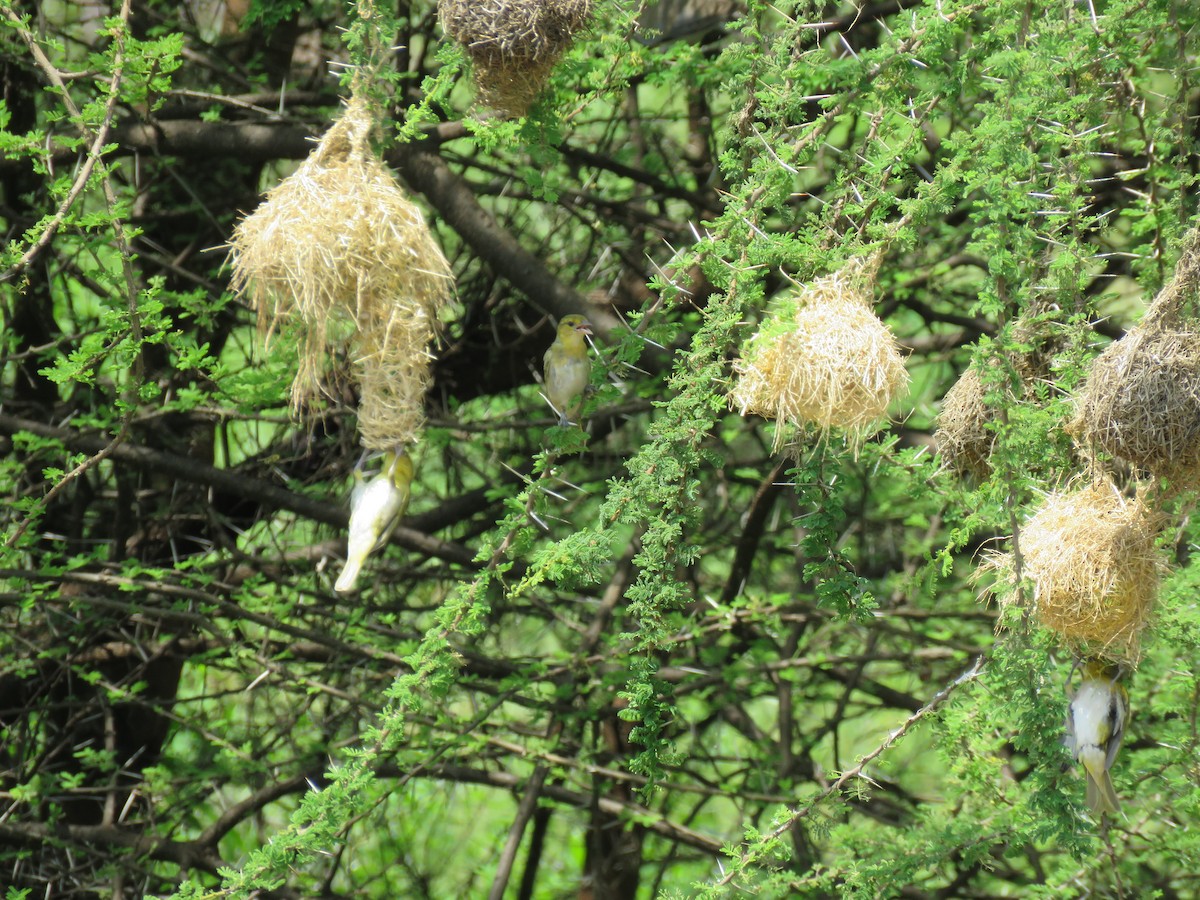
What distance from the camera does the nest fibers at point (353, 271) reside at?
2.61m

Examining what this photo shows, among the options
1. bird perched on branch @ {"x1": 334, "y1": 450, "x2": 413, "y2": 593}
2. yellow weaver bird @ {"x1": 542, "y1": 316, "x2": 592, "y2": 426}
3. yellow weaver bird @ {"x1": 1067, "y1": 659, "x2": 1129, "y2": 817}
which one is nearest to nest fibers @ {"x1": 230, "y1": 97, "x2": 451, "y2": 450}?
bird perched on branch @ {"x1": 334, "y1": 450, "x2": 413, "y2": 593}

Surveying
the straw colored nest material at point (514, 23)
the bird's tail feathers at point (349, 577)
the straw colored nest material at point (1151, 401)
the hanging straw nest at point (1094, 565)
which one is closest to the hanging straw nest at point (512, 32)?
the straw colored nest material at point (514, 23)

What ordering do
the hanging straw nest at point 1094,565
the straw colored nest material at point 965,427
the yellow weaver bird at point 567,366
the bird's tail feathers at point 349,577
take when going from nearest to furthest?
the hanging straw nest at point 1094,565 < the bird's tail feathers at point 349,577 < the straw colored nest material at point 965,427 < the yellow weaver bird at point 567,366

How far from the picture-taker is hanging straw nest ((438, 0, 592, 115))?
115 inches

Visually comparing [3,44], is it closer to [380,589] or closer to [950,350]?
[380,589]

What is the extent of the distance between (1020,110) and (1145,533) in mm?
917

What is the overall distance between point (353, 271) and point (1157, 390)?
1581 millimetres

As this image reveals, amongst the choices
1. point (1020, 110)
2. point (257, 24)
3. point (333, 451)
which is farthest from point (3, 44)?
point (1020, 110)

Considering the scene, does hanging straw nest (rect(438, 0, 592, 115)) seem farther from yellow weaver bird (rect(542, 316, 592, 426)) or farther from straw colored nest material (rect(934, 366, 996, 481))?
straw colored nest material (rect(934, 366, 996, 481))

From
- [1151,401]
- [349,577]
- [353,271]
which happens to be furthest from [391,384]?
[1151,401]

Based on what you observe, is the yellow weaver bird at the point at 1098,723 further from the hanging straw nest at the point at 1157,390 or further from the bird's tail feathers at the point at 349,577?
the bird's tail feathers at the point at 349,577

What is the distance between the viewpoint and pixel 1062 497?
2.87 m

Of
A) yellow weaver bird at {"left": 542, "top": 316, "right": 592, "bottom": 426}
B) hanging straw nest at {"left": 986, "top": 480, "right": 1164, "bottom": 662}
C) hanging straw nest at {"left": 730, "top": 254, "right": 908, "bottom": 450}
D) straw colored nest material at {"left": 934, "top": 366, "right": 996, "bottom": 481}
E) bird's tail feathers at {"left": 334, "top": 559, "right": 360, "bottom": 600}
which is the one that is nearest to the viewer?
hanging straw nest at {"left": 730, "top": 254, "right": 908, "bottom": 450}

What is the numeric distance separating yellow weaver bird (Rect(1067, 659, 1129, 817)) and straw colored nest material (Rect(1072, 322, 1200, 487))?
2.43 ft
